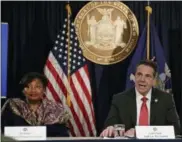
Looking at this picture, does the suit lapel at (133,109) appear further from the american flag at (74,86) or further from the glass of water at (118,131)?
the american flag at (74,86)

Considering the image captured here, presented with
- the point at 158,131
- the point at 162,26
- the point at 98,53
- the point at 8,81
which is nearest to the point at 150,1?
the point at 162,26

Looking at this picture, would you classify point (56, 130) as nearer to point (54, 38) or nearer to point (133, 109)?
point (133, 109)

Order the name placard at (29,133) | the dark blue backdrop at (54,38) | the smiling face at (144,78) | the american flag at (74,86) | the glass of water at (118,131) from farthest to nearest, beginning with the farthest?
the dark blue backdrop at (54,38) < the american flag at (74,86) < the smiling face at (144,78) < the glass of water at (118,131) < the name placard at (29,133)

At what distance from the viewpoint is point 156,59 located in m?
5.27

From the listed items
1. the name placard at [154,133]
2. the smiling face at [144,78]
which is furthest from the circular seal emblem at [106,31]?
the name placard at [154,133]

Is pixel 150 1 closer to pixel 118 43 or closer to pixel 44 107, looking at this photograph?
pixel 118 43

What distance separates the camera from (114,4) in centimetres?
541

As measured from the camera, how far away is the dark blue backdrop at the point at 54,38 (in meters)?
5.34

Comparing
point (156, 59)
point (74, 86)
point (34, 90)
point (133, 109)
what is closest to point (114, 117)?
point (133, 109)

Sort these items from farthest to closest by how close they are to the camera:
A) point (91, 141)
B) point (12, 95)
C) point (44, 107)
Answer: point (12, 95), point (44, 107), point (91, 141)

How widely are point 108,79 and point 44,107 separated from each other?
1.81m

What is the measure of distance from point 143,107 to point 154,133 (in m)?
0.73

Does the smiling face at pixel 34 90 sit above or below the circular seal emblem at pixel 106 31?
below

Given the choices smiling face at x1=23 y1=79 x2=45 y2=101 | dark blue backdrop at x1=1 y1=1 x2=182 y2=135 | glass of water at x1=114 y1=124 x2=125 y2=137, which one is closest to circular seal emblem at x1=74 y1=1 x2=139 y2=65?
dark blue backdrop at x1=1 y1=1 x2=182 y2=135
